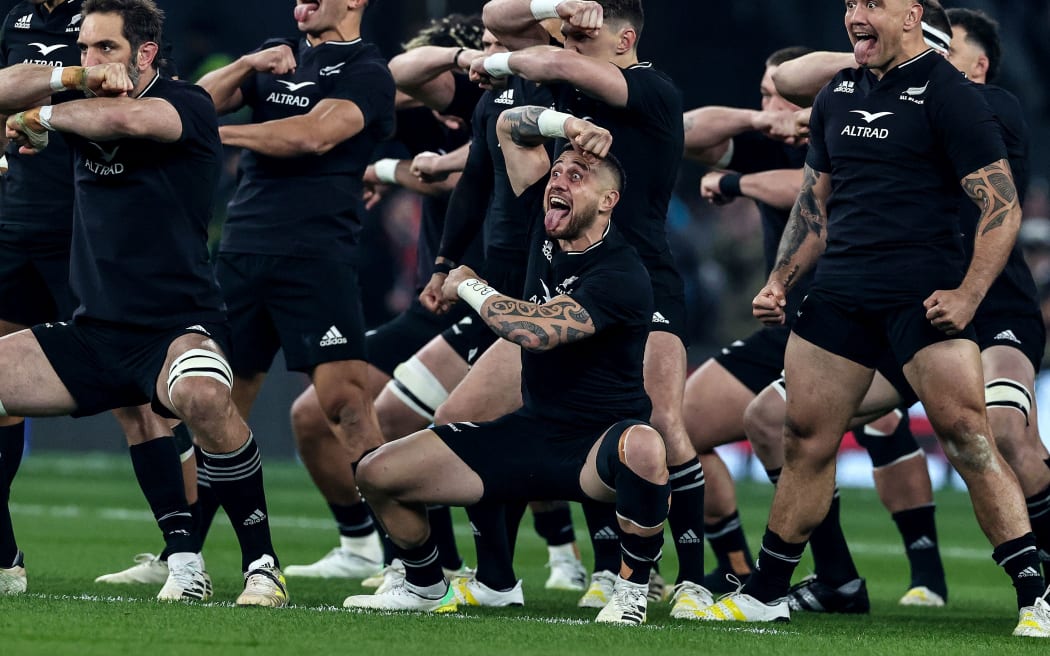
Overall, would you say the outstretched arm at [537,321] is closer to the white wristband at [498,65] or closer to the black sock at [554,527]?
the white wristband at [498,65]

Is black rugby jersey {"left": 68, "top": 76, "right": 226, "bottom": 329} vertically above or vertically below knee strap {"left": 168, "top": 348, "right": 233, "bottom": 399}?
Answer: above

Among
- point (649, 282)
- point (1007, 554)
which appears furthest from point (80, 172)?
→ point (1007, 554)

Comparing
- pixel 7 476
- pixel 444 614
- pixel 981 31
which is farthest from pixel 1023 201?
pixel 7 476

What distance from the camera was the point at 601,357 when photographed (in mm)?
6867

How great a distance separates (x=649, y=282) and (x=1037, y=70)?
15.1 m

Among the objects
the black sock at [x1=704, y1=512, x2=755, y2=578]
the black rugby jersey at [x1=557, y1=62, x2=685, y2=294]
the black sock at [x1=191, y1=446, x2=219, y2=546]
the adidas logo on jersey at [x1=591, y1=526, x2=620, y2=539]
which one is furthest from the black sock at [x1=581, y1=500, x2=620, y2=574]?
the black sock at [x1=191, y1=446, x2=219, y2=546]

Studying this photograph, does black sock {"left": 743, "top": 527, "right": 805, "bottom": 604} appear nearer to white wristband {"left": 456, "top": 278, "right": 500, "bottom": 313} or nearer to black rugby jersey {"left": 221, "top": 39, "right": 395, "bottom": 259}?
white wristband {"left": 456, "top": 278, "right": 500, "bottom": 313}

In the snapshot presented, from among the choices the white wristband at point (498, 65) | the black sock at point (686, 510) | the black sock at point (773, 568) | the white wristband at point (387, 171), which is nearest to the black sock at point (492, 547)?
the black sock at point (686, 510)

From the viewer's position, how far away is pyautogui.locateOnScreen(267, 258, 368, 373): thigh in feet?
27.8

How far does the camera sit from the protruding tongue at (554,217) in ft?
22.7

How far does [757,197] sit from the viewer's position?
354 inches

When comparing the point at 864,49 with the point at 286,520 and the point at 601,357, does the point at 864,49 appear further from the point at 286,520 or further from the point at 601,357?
the point at 286,520

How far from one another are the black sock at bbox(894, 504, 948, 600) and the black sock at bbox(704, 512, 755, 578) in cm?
97

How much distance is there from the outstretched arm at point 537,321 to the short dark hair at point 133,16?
187 cm
